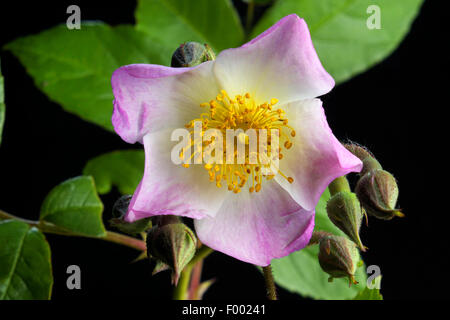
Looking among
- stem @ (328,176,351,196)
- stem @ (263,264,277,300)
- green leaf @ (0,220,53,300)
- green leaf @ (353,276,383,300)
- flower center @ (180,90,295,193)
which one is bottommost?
green leaf @ (353,276,383,300)

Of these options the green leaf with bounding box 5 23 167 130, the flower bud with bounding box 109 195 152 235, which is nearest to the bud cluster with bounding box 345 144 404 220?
the flower bud with bounding box 109 195 152 235

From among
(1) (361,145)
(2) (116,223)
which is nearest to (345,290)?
(1) (361,145)

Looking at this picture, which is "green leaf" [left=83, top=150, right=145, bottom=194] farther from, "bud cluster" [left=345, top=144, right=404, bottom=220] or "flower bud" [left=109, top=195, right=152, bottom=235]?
"bud cluster" [left=345, top=144, right=404, bottom=220]

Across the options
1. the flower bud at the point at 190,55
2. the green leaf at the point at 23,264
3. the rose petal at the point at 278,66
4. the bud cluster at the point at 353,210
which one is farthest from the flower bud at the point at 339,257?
the green leaf at the point at 23,264

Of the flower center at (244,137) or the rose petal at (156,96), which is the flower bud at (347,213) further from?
the rose petal at (156,96)

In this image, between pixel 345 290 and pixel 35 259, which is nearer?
pixel 35 259

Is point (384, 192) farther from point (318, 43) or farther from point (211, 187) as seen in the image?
point (318, 43)
